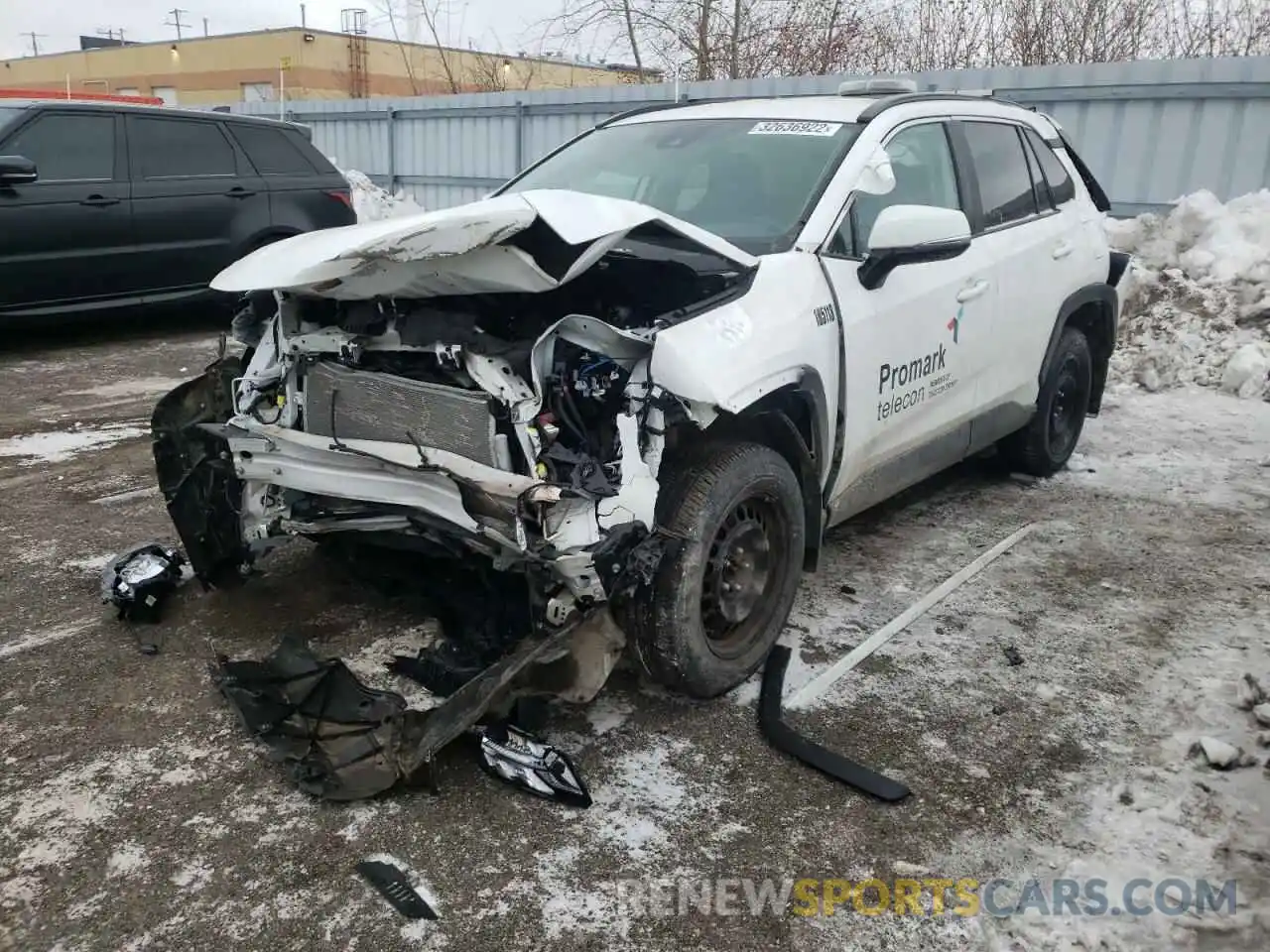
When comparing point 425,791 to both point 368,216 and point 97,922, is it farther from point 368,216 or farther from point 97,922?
point 368,216

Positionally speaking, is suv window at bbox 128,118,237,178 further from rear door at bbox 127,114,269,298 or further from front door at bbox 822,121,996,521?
front door at bbox 822,121,996,521

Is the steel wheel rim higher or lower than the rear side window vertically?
lower

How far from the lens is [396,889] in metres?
2.45

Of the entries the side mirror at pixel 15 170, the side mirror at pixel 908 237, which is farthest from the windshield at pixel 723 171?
the side mirror at pixel 15 170

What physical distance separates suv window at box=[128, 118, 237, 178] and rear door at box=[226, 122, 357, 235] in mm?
226

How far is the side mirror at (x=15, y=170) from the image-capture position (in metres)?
7.05

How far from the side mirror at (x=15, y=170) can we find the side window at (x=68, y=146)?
32 centimetres

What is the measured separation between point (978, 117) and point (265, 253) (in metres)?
3.32

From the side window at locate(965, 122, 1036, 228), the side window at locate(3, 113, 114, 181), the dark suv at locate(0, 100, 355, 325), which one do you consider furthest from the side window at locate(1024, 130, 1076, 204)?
the side window at locate(3, 113, 114, 181)

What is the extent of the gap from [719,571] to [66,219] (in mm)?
6715

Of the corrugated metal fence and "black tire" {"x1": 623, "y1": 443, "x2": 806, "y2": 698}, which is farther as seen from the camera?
the corrugated metal fence

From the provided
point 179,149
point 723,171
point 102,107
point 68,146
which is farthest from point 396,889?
point 179,149

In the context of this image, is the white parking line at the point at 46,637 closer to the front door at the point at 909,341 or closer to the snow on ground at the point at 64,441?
the snow on ground at the point at 64,441

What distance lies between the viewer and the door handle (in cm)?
424
